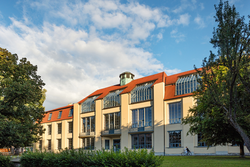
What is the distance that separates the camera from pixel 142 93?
37.0 meters

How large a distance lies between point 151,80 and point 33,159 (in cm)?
2713

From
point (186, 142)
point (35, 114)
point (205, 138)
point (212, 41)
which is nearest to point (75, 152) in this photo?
point (212, 41)

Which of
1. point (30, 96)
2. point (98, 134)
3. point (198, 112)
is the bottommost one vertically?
point (98, 134)

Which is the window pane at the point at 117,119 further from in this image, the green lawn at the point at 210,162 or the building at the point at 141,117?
the green lawn at the point at 210,162

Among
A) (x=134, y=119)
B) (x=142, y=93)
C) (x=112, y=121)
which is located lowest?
(x=112, y=121)

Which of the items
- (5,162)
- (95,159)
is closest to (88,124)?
(5,162)

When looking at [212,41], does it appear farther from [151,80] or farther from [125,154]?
[151,80]

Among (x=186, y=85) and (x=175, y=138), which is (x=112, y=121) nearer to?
(x=175, y=138)

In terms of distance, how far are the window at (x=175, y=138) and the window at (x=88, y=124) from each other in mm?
16510

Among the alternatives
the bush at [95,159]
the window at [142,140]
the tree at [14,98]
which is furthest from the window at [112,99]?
the bush at [95,159]

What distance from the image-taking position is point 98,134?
138 feet

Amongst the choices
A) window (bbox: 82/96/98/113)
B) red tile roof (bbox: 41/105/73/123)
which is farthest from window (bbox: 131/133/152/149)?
red tile roof (bbox: 41/105/73/123)

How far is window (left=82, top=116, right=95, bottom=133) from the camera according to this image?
4398cm

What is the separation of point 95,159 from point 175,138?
83.7 feet
